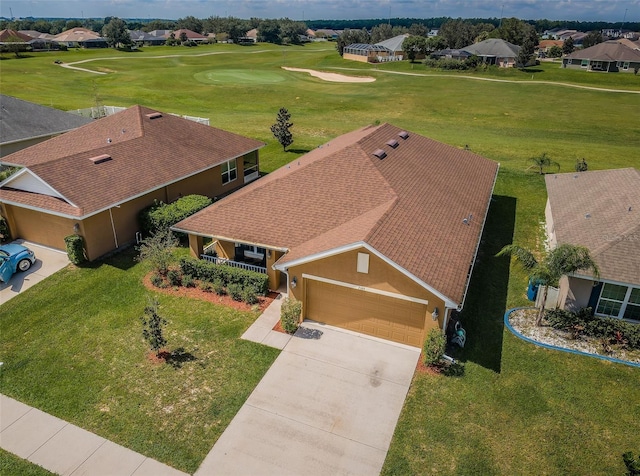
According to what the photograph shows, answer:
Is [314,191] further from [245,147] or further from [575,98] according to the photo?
[575,98]

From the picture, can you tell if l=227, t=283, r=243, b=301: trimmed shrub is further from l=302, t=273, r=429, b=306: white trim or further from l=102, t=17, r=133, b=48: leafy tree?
l=102, t=17, r=133, b=48: leafy tree

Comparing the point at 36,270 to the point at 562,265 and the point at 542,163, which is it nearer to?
the point at 562,265

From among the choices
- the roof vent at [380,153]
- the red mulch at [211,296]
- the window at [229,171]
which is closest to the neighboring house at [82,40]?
the window at [229,171]

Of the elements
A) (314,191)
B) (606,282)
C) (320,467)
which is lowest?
(320,467)

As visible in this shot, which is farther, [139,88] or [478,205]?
[139,88]

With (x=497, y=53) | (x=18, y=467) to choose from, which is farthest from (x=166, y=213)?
(x=497, y=53)

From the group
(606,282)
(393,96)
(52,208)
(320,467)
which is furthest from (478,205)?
(393,96)

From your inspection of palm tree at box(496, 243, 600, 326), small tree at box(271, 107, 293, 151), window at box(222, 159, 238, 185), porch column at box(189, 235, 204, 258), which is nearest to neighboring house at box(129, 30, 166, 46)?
small tree at box(271, 107, 293, 151)
